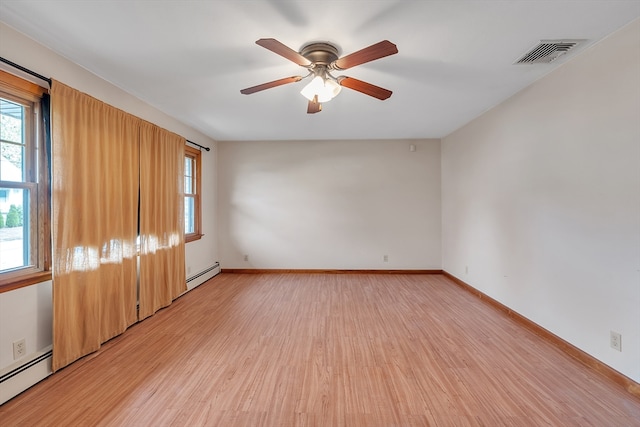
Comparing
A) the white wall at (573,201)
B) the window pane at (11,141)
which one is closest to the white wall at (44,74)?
the window pane at (11,141)

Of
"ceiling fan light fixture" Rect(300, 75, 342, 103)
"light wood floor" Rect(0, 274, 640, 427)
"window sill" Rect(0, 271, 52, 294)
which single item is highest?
"ceiling fan light fixture" Rect(300, 75, 342, 103)

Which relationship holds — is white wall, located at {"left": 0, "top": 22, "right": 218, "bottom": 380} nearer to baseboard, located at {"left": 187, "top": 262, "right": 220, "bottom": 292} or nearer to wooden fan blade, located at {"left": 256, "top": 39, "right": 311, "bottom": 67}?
wooden fan blade, located at {"left": 256, "top": 39, "right": 311, "bottom": 67}

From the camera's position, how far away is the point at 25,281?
75.2 inches

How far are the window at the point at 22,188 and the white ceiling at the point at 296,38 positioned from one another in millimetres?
504

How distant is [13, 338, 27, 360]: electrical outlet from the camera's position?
1.85 metres

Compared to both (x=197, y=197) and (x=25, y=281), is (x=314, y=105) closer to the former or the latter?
(x=25, y=281)

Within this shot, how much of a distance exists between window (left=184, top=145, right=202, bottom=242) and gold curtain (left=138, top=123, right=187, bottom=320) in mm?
679

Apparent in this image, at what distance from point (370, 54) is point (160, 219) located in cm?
301

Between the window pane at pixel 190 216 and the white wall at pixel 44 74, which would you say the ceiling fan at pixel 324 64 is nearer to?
the white wall at pixel 44 74

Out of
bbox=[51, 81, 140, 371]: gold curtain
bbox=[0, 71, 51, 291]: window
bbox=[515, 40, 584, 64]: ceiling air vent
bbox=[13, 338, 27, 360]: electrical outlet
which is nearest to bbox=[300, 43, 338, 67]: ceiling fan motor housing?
bbox=[515, 40, 584, 64]: ceiling air vent

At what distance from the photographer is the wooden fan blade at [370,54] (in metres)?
1.61

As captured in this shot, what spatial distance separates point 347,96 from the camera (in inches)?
118

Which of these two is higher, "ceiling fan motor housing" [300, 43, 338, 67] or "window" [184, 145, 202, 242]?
"ceiling fan motor housing" [300, 43, 338, 67]

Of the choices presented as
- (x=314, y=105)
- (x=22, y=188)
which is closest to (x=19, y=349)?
(x=22, y=188)
